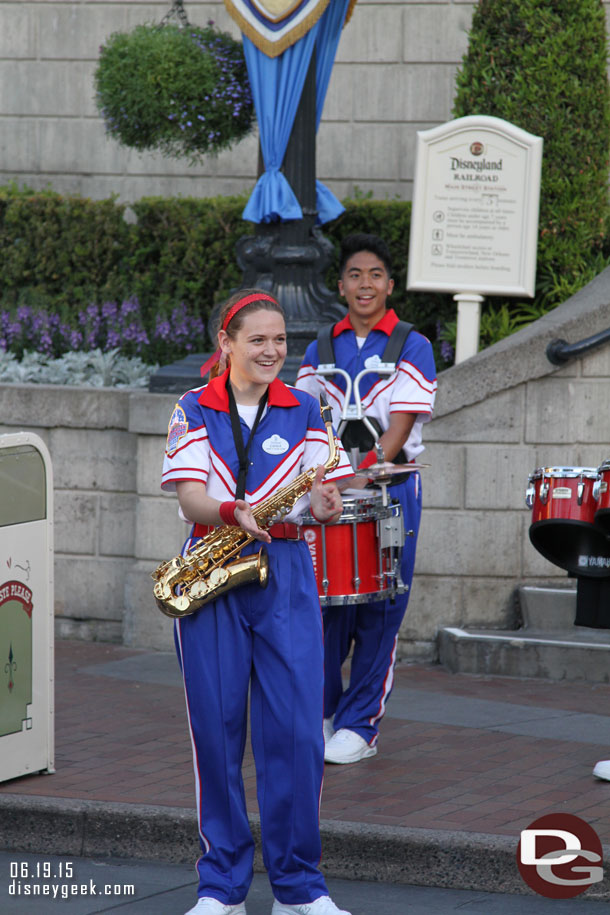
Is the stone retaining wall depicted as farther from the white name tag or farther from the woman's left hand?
the woman's left hand

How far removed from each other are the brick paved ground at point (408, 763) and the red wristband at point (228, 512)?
153cm

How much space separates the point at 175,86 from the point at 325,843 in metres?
5.36

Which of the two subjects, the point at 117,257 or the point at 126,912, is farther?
the point at 117,257

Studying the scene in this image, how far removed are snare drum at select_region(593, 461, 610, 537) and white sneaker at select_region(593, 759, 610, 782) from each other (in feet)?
3.31

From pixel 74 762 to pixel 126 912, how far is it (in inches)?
60.1

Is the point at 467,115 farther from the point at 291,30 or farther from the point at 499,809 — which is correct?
the point at 499,809

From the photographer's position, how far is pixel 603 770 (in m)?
5.65

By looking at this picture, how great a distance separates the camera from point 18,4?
1281 cm

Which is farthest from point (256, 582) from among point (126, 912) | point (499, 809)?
point (499, 809)

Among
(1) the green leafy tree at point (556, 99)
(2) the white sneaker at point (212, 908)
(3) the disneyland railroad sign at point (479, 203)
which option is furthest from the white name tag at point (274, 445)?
(1) the green leafy tree at point (556, 99)

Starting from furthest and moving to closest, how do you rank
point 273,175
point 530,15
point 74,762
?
point 530,15, point 273,175, point 74,762

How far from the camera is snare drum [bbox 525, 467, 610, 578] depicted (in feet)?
17.5

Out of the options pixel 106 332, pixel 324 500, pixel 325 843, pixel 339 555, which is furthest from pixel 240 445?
pixel 106 332

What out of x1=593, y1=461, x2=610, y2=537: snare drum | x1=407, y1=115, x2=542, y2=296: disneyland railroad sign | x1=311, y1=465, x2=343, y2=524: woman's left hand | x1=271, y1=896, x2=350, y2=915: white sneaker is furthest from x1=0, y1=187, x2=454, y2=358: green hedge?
x1=271, y1=896, x2=350, y2=915: white sneaker
